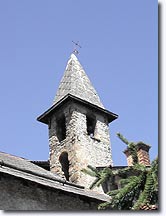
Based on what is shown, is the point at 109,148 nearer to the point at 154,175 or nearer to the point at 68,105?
the point at 68,105

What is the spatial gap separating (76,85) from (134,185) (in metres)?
12.9

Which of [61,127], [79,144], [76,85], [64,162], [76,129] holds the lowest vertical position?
[64,162]

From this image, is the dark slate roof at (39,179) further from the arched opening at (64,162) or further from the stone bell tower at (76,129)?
the arched opening at (64,162)

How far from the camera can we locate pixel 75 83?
17.4 m

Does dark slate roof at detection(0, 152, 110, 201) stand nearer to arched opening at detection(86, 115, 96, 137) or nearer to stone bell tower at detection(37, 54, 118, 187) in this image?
stone bell tower at detection(37, 54, 118, 187)

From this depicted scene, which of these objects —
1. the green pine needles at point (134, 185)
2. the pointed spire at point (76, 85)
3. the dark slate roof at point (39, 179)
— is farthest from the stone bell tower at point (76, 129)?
the green pine needles at point (134, 185)

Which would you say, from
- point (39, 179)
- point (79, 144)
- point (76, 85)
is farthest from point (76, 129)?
point (39, 179)

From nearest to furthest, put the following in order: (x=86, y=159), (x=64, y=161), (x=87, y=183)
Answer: (x=87, y=183)
(x=86, y=159)
(x=64, y=161)

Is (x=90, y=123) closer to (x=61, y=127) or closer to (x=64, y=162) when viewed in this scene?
(x=61, y=127)

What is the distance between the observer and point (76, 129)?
599 inches

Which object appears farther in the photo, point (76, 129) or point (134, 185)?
point (76, 129)

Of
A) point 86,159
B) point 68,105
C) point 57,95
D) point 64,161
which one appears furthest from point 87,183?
point 57,95

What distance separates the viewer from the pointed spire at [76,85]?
16.8 m

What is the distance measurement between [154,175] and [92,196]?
638 cm
